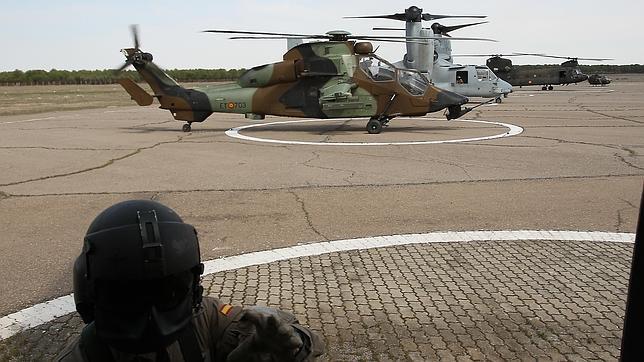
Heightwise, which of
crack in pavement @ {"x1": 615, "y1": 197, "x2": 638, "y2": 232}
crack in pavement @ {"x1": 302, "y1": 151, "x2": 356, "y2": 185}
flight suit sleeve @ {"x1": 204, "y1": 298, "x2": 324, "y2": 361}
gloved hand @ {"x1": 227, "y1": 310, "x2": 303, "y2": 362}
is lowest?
crack in pavement @ {"x1": 615, "y1": 197, "x2": 638, "y2": 232}

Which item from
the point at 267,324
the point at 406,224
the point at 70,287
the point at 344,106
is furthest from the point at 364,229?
the point at 344,106

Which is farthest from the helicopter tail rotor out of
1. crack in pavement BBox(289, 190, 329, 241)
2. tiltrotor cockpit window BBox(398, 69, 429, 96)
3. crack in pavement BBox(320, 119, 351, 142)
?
crack in pavement BBox(289, 190, 329, 241)

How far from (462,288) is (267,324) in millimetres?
3255

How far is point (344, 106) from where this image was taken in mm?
14430

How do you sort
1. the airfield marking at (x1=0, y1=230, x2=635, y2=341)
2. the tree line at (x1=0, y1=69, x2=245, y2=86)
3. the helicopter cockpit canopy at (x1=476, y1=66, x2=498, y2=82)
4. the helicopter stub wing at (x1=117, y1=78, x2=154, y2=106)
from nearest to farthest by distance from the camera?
the airfield marking at (x1=0, y1=230, x2=635, y2=341)
the helicopter stub wing at (x1=117, y1=78, x2=154, y2=106)
the helicopter cockpit canopy at (x1=476, y1=66, x2=498, y2=82)
the tree line at (x1=0, y1=69, x2=245, y2=86)

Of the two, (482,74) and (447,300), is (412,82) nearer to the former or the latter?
(447,300)

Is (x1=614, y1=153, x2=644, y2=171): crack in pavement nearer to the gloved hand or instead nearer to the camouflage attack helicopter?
the camouflage attack helicopter

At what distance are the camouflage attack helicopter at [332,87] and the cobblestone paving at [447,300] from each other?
9.24m

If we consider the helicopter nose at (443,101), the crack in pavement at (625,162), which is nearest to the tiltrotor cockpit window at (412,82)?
the helicopter nose at (443,101)

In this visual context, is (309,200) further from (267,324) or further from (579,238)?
(267,324)

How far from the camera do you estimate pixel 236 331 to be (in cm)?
191

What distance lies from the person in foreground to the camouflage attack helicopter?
493 inches

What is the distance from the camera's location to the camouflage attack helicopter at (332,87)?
47.0 ft

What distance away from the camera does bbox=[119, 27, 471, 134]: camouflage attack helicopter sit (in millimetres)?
14320
